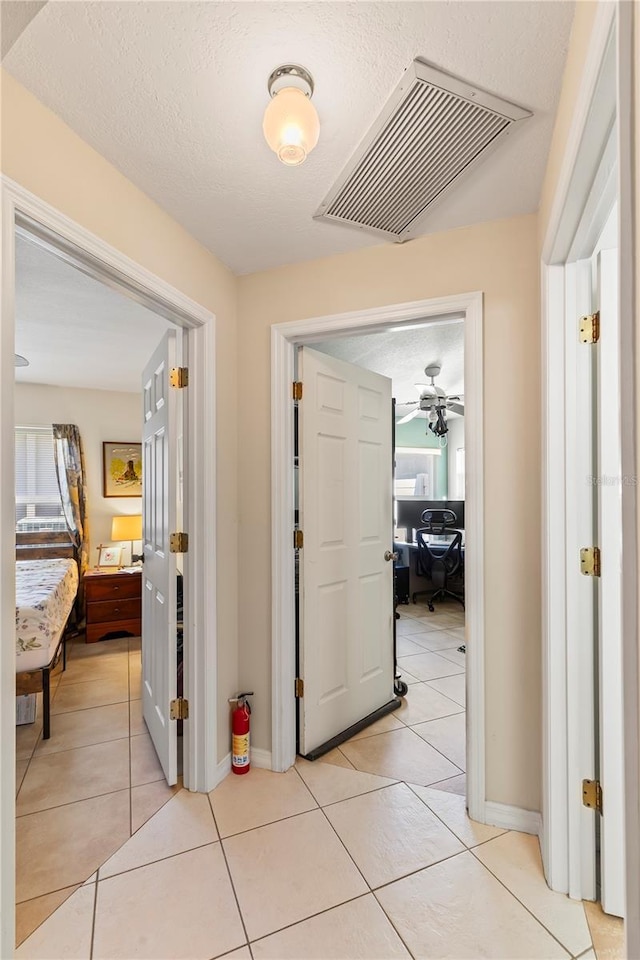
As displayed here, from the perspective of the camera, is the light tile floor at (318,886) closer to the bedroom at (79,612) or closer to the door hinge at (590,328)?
the bedroom at (79,612)

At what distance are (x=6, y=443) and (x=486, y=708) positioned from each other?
6.08ft

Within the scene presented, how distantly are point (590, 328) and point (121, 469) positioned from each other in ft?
14.8

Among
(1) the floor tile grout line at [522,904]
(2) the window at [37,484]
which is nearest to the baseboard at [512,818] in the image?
(1) the floor tile grout line at [522,904]

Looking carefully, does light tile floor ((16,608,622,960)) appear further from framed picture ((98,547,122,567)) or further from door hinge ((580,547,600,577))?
framed picture ((98,547,122,567))

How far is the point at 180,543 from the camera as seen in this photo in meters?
1.98

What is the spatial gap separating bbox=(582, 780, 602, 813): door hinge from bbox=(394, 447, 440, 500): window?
5436 millimetres

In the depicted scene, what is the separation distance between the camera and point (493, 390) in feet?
5.83

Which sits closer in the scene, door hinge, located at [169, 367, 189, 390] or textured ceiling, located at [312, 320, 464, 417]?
door hinge, located at [169, 367, 189, 390]

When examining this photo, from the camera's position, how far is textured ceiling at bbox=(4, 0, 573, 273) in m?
1.02

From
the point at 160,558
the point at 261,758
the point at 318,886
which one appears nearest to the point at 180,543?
the point at 160,558

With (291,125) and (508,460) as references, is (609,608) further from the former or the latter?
(291,125)

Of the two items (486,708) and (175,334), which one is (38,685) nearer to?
(175,334)

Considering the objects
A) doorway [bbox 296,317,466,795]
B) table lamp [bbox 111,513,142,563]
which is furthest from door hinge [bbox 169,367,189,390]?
table lamp [bbox 111,513,142,563]

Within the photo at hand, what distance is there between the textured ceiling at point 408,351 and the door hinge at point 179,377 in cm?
95
